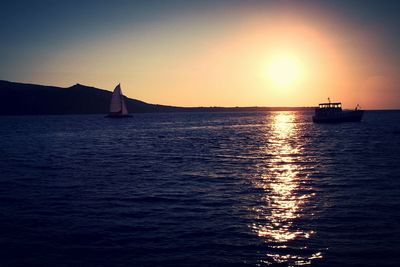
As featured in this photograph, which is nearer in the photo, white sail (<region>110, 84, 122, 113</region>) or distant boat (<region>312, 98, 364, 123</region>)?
distant boat (<region>312, 98, 364, 123</region>)

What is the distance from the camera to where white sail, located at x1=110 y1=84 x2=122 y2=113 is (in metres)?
153

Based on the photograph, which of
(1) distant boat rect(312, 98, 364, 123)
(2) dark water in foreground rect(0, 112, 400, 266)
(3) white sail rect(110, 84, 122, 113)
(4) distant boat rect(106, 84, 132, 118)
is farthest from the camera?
(4) distant boat rect(106, 84, 132, 118)

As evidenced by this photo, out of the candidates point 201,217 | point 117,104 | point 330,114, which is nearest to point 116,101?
point 117,104

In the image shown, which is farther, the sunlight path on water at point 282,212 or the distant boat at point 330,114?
the distant boat at point 330,114

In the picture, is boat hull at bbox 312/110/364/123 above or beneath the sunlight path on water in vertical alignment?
above

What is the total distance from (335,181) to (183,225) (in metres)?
13.4

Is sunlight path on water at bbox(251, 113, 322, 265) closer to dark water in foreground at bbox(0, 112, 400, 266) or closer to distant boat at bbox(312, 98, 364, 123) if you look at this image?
dark water in foreground at bbox(0, 112, 400, 266)

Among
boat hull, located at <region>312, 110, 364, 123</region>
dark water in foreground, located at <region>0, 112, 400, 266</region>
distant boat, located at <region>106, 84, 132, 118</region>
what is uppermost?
distant boat, located at <region>106, 84, 132, 118</region>

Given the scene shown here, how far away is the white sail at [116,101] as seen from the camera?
502 feet

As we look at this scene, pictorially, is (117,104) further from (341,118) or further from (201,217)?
(201,217)

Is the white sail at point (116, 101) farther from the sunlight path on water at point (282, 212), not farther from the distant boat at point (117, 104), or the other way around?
the sunlight path on water at point (282, 212)

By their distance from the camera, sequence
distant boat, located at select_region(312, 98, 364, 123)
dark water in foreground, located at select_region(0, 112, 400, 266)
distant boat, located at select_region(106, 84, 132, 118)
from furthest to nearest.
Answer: distant boat, located at select_region(106, 84, 132, 118), distant boat, located at select_region(312, 98, 364, 123), dark water in foreground, located at select_region(0, 112, 400, 266)

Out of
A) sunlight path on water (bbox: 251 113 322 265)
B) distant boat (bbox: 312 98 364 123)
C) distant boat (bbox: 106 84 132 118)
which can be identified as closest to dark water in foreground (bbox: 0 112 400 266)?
sunlight path on water (bbox: 251 113 322 265)

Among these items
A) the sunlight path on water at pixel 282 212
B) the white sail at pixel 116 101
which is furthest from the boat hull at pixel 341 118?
the sunlight path on water at pixel 282 212
